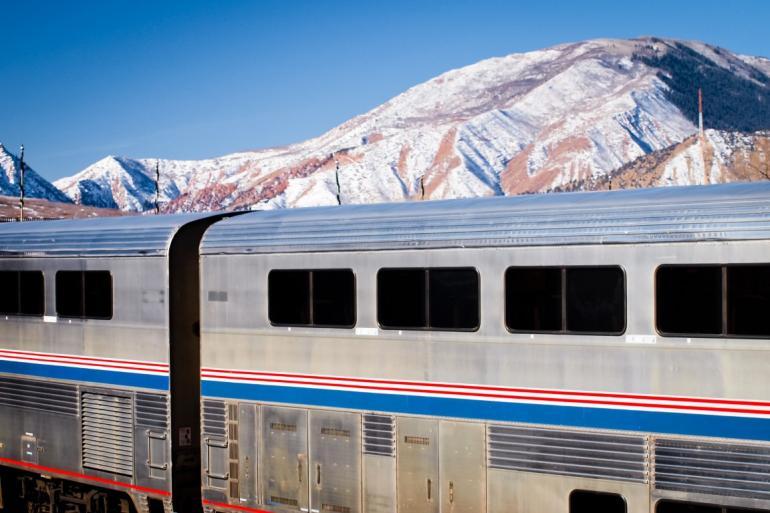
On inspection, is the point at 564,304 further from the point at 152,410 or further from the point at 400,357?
the point at 152,410

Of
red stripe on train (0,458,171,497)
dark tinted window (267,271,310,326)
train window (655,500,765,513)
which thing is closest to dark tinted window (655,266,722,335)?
train window (655,500,765,513)

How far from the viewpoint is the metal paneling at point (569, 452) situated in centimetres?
886

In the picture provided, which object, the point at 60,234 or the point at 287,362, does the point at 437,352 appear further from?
the point at 60,234

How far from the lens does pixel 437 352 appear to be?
10172 mm

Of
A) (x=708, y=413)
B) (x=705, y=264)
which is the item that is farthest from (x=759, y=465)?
(x=705, y=264)

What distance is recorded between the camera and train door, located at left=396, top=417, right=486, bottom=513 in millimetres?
9891

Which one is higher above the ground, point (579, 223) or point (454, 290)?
point (579, 223)

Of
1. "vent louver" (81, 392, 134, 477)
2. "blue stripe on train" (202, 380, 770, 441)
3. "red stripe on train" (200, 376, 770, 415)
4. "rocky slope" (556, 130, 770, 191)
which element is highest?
"rocky slope" (556, 130, 770, 191)

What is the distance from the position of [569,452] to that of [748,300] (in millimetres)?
2295

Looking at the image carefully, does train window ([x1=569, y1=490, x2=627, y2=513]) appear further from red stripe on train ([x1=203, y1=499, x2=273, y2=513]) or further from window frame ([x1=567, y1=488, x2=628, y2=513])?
red stripe on train ([x1=203, y1=499, x2=273, y2=513])

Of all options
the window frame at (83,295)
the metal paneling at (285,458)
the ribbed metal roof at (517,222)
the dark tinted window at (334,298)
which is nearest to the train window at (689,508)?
the ribbed metal roof at (517,222)

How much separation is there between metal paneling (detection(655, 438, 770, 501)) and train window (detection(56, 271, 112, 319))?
809cm

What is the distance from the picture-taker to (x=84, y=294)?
13.5 metres

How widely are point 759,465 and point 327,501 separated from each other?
5.09m
